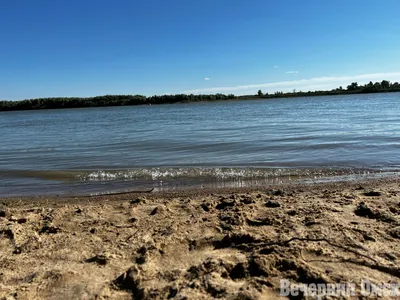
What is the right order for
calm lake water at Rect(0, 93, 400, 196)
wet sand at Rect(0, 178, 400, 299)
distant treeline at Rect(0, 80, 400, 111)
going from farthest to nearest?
1. distant treeline at Rect(0, 80, 400, 111)
2. calm lake water at Rect(0, 93, 400, 196)
3. wet sand at Rect(0, 178, 400, 299)

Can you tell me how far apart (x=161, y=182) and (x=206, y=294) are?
6.37m

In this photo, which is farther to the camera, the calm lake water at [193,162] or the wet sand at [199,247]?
the calm lake water at [193,162]

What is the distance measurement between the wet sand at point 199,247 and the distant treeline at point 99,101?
94579mm

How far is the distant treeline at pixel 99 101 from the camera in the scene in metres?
94.8

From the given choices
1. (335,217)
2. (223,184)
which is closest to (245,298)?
(335,217)

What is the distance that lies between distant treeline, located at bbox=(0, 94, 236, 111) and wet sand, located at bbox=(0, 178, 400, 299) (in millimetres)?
94579

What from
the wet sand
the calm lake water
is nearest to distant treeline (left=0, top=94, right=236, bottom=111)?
the calm lake water

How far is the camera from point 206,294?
10.6 feet

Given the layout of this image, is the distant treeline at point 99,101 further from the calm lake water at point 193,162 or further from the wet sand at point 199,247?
the wet sand at point 199,247

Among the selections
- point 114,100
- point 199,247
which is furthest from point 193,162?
point 114,100

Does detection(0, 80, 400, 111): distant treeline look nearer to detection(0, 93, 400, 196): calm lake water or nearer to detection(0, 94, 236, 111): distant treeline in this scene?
detection(0, 94, 236, 111): distant treeline

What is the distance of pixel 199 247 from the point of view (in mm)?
4328

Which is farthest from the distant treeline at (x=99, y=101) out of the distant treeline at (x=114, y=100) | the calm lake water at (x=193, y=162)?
the calm lake water at (x=193, y=162)

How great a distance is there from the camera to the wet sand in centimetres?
346
